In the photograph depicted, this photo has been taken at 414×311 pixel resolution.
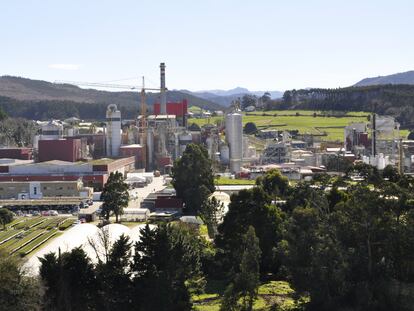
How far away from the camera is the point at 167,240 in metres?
14.0

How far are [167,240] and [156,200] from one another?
16.1 m

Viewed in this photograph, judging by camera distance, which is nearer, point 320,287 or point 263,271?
point 320,287

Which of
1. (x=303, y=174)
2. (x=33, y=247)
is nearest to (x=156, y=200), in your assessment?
(x=33, y=247)

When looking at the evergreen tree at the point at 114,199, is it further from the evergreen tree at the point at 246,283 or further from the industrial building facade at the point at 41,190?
the evergreen tree at the point at 246,283

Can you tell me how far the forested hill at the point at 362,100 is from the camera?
7056cm

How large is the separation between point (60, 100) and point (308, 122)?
6166 centimetres

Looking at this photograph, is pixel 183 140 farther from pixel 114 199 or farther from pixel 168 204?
pixel 114 199

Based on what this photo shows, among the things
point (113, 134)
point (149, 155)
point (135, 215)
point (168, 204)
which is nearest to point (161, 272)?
point (135, 215)

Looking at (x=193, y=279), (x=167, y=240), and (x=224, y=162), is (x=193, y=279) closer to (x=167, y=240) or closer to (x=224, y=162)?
(x=167, y=240)

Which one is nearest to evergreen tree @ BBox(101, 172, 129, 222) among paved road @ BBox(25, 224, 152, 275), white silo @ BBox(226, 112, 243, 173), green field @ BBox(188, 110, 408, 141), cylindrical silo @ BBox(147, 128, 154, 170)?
paved road @ BBox(25, 224, 152, 275)

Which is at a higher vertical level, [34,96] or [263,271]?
[34,96]

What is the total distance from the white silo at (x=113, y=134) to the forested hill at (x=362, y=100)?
32111mm

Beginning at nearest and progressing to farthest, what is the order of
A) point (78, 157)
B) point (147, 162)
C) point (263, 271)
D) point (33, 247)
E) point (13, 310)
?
point (13, 310)
point (263, 271)
point (33, 247)
point (78, 157)
point (147, 162)

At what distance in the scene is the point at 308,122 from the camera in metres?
70.3
